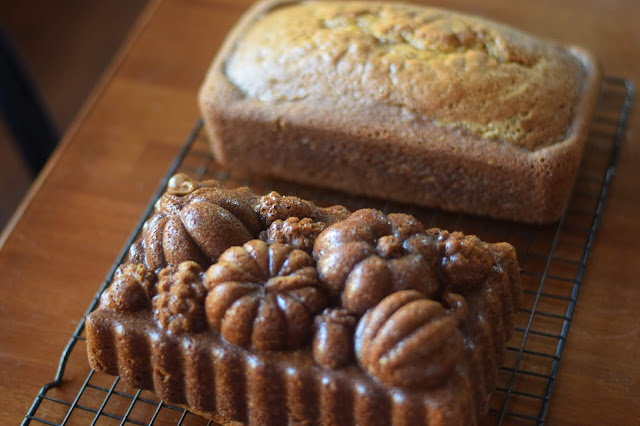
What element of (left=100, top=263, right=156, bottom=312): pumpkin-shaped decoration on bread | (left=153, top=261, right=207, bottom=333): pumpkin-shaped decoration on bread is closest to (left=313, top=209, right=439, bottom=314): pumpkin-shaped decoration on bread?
(left=153, top=261, right=207, bottom=333): pumpkin-shaped decoration on bread

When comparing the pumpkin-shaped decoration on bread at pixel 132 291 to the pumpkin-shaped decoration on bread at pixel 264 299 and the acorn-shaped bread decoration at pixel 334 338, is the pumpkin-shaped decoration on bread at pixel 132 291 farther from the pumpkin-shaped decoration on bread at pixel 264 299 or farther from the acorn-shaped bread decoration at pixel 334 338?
the acorn-shaped bread decoration at pixel 334 338

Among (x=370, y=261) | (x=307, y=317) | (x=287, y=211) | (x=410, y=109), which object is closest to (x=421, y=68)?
(x=410, y=109)

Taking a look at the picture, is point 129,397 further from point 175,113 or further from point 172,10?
point 172,10

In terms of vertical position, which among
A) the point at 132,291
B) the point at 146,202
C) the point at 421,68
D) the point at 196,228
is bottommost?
the point at 146,202

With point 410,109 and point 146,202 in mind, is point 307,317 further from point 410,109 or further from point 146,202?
point 146,202

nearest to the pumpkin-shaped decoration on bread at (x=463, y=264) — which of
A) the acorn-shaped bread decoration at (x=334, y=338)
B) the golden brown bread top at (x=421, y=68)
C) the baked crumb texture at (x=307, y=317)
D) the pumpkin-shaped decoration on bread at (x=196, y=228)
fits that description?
the baked crumb texture at (x=307, y=317)

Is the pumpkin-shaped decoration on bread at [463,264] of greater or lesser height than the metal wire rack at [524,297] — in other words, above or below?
above
